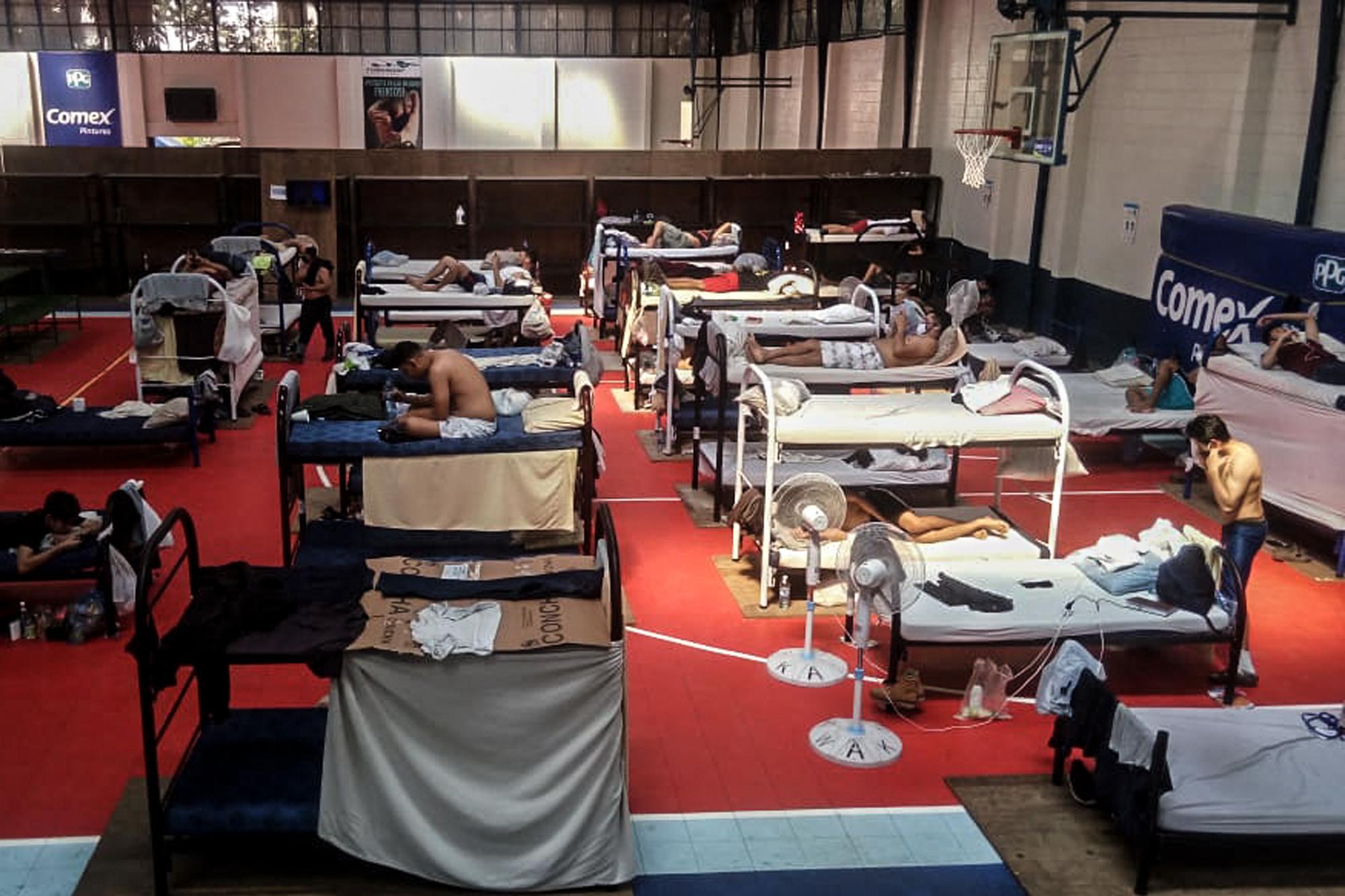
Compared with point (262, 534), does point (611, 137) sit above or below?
above

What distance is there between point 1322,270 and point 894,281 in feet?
29.0

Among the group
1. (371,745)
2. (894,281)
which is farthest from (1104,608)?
(894,281)

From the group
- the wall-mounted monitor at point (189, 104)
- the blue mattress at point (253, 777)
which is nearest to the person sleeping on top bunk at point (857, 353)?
the blue mattress at point (253, 777)

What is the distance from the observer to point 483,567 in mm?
7004

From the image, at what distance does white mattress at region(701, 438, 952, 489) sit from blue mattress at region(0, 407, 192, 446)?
5.44m

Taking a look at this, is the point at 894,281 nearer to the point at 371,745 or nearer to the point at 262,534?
the point at 262,534

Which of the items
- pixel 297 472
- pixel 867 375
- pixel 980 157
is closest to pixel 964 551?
pixel 867 375

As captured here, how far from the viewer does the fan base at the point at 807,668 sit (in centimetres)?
844

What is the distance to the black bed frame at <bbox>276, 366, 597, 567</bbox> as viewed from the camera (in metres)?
9.23

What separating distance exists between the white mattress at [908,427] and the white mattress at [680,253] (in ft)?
29.4

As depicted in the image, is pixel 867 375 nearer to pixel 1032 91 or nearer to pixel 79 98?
pixel 1032 91

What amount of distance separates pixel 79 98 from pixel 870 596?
1196 inches

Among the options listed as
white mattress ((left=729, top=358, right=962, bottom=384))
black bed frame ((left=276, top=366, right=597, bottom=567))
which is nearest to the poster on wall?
white mattress ((left=729, top=358, right=962, bottom=384))

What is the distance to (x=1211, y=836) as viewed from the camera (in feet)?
20.5
